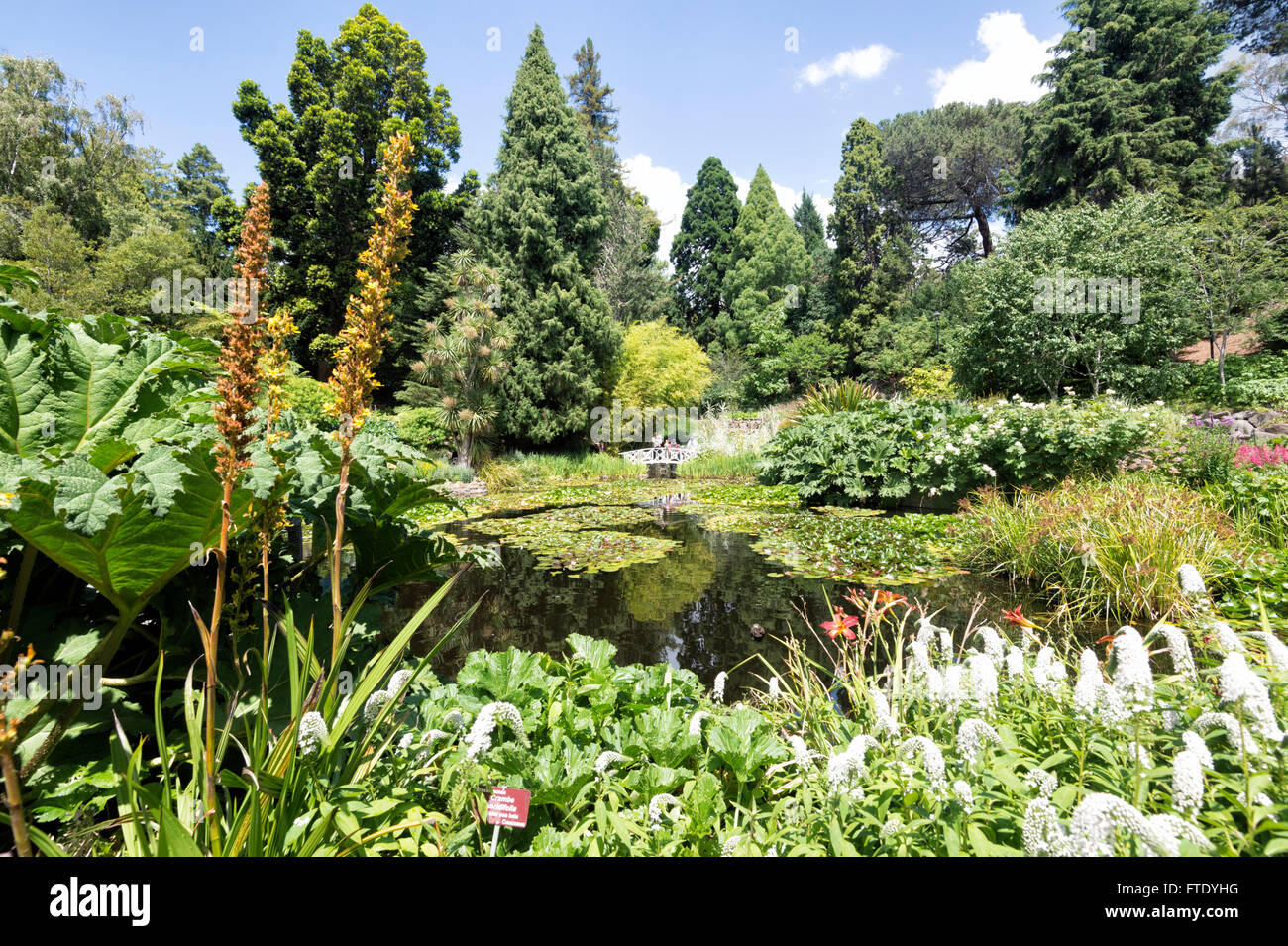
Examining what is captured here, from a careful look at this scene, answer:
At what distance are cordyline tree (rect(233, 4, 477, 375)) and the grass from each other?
17.0m

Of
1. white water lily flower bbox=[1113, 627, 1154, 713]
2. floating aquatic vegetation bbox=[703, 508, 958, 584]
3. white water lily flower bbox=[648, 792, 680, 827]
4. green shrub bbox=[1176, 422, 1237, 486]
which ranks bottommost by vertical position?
floating aquatic vegetation bbox=[703, 508, 958, 584]

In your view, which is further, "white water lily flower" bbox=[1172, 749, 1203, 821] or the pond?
the pond

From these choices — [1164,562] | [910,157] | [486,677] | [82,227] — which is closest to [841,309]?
[910,157]

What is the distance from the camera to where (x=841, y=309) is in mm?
23578

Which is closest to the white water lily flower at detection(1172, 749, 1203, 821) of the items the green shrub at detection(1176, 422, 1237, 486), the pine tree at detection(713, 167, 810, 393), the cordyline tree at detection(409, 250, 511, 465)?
the green shrub at detection(1176, 422, 1237, 486)

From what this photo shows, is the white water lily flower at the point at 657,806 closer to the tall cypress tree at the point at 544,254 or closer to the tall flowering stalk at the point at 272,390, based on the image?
the tall flowering stalk at the point at 272,390

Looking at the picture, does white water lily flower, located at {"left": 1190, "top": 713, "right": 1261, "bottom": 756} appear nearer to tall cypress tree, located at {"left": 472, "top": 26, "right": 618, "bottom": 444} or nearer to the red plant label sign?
the red plant label sign

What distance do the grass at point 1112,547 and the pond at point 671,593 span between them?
32 centimetres

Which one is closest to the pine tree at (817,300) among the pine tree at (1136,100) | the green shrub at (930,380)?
the green shrub at (930,380)

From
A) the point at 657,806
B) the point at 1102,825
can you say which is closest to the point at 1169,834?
the point at 1102,825

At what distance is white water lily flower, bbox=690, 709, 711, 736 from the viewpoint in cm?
166

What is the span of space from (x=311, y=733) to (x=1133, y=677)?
5.50 feet
